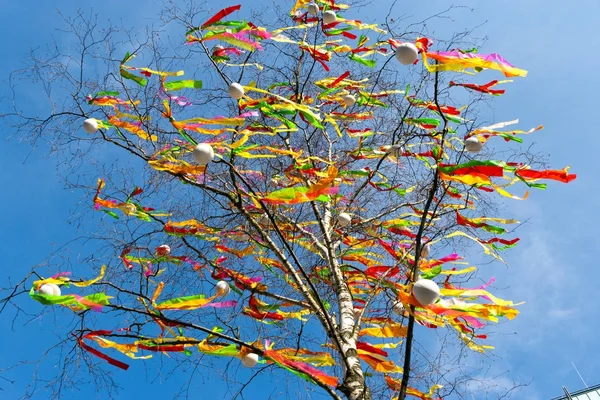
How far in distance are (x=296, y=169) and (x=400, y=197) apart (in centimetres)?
143

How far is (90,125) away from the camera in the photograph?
3.35 metres

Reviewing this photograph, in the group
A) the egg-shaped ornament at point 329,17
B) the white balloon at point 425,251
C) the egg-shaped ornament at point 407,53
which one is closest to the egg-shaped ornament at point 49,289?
the egg-shaped ornament at point 407,53

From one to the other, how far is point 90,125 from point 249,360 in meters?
2.04

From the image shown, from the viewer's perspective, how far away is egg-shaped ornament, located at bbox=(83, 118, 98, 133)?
11.0 ft

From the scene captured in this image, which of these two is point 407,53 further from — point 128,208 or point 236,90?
point 128,208

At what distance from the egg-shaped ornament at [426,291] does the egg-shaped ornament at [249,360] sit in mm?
1285

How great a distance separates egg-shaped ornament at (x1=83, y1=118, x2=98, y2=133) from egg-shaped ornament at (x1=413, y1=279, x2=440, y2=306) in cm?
255

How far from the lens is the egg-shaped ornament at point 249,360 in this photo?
2.99 m

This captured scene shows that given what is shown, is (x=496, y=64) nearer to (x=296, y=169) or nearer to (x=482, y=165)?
(x=482, y=165)

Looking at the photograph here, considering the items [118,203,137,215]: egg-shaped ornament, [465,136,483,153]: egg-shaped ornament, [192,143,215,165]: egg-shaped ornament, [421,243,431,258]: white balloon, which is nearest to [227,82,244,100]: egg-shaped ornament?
[192,143,215,165]: egg-shaped ornament

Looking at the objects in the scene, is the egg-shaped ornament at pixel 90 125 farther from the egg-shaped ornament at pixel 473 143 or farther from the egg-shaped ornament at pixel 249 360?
the egg-shaped ornament at pixel 473 143

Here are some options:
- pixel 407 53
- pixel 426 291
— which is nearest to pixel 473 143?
pixel 407 53

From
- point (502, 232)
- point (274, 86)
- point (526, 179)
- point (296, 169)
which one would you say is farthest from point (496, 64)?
point (274, 86)

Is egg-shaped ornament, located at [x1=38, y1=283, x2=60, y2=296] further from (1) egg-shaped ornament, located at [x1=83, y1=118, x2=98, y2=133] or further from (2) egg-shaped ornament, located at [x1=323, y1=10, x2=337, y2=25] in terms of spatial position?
(2) egg-shaped ornament, located at [x1=323, y1=10, x2=337, y2=25]
